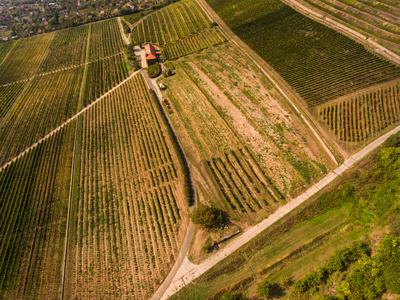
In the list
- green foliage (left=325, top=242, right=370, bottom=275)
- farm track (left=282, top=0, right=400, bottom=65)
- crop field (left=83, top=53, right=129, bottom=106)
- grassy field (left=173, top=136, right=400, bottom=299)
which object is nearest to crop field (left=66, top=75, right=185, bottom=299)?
grassy field (left=173, top=136, right=400, bottom=299)

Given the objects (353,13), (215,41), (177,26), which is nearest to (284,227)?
(215,41)

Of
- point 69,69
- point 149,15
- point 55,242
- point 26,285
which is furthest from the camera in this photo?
point 149,15

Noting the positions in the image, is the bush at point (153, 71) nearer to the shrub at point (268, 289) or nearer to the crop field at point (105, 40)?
the crop field at point (105, 40)

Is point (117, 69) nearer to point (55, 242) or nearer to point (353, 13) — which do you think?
point (55, 242)

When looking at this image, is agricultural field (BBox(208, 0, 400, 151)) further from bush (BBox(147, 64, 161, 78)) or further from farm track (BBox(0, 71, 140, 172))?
farm track (BBox(0, 71, 140, 172))

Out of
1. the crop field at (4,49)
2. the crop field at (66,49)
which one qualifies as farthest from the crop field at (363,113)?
the crop field at (4,49)

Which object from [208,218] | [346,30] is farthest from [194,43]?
[208,218]

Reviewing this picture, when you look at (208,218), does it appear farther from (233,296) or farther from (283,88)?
(283,88)

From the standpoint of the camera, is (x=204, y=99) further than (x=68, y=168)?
Yes
